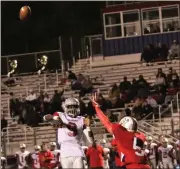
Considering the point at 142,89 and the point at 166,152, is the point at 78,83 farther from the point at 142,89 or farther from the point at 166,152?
the point at 166,152

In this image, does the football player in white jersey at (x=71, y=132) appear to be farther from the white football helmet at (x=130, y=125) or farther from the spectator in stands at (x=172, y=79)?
the spectator in stands at (x=172, y=79)

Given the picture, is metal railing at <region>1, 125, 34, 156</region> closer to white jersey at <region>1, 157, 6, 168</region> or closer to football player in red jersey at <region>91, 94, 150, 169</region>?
white jersey at <region>1, 157, 6, 168</region>

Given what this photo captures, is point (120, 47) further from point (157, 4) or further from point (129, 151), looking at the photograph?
point (129, 151)

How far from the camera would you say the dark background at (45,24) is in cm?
4009

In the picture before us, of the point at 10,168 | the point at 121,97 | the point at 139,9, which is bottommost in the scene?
the point at 10,168

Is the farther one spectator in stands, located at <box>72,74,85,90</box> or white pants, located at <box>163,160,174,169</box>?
spectator in stands, located at <box>72,74,85,90</box>

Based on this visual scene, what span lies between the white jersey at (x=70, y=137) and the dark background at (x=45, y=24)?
2865 cm

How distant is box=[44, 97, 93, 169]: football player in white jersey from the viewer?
11.0 m

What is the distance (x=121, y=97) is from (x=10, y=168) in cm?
513

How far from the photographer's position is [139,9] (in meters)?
35.5

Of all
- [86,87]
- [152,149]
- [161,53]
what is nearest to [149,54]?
[161,53]

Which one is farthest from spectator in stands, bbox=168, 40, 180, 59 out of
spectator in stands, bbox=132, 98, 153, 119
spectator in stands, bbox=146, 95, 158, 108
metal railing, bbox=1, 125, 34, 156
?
metal railing, bbox=1, 125, 34, 156

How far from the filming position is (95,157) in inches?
756

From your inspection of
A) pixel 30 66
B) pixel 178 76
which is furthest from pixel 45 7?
pixel 178 76
